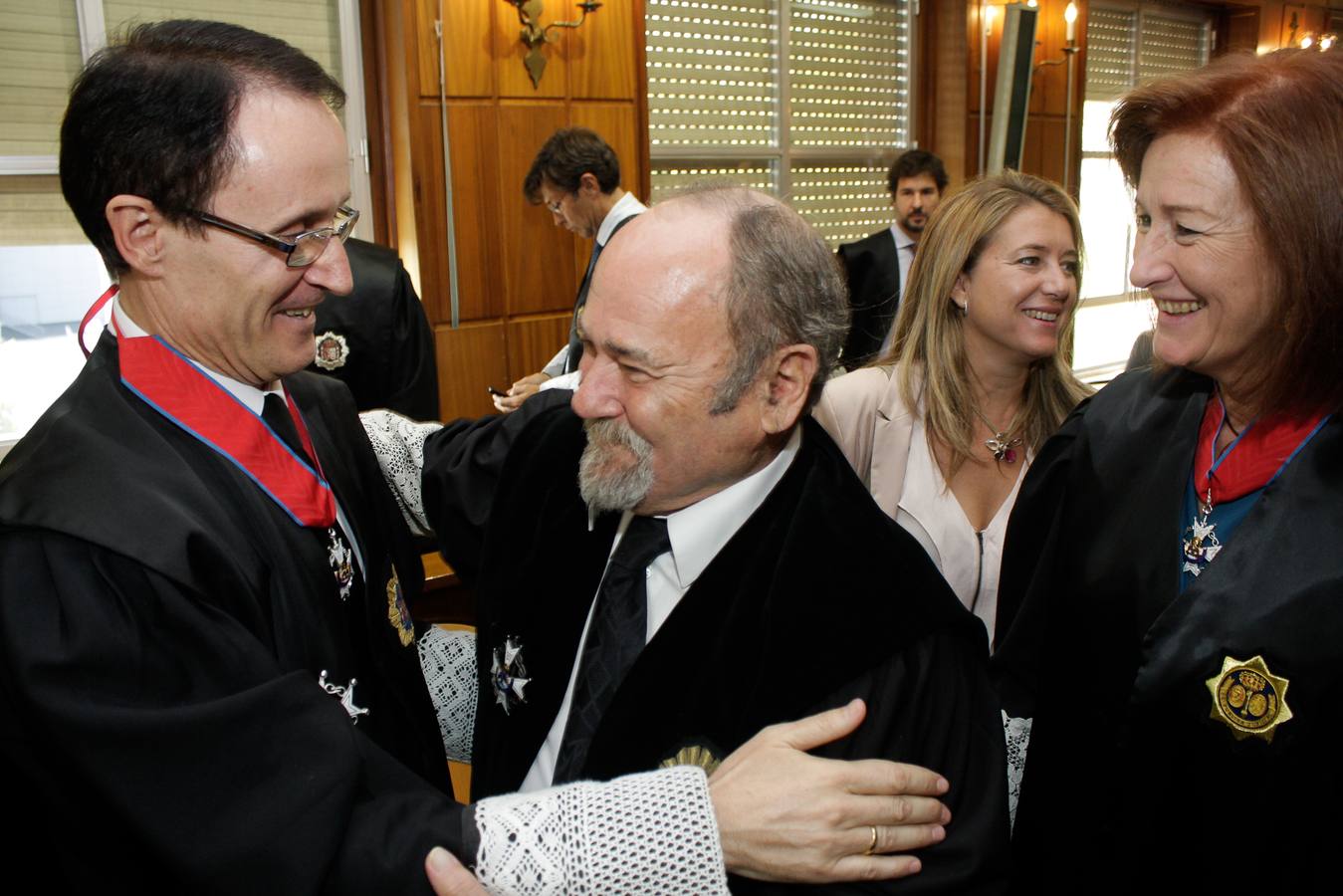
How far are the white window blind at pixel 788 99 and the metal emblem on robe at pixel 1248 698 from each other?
5.05 meters

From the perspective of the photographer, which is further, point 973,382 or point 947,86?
point 947,86

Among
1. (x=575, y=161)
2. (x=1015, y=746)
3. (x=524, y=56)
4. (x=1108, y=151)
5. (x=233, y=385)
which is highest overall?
(x=524, y=56)

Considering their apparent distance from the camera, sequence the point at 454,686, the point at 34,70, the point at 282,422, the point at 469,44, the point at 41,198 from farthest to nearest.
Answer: the point at 469,44, the point at 41,198, the point at 34,70, the point at 454,686, the point at 282,422

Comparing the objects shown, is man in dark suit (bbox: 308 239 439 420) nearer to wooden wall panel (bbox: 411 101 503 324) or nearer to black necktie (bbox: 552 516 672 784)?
wooden wall panel (bbox: 411 101 503 324)

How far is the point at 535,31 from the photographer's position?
5.23 m

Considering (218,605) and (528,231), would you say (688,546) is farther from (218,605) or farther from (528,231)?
(528,231)

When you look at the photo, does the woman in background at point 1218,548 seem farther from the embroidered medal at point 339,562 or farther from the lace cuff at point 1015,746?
the embroidered medal at point 339,562

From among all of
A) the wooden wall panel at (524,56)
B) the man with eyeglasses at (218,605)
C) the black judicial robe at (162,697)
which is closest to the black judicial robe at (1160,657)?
the man with eyeglasses at (218,605)

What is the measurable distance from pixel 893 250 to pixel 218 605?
15.6 ft

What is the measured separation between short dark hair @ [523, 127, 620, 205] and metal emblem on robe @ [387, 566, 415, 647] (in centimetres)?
309

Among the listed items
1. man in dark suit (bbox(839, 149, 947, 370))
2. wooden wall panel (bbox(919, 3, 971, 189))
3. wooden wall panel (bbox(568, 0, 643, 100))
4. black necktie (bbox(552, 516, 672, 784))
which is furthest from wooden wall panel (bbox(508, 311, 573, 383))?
black necktie (bbox(552, 516, 672, 784))

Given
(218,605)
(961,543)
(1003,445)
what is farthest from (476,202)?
(218,605)

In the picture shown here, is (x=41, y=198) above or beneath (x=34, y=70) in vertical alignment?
beneath

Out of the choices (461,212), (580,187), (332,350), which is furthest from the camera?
(461,212)
